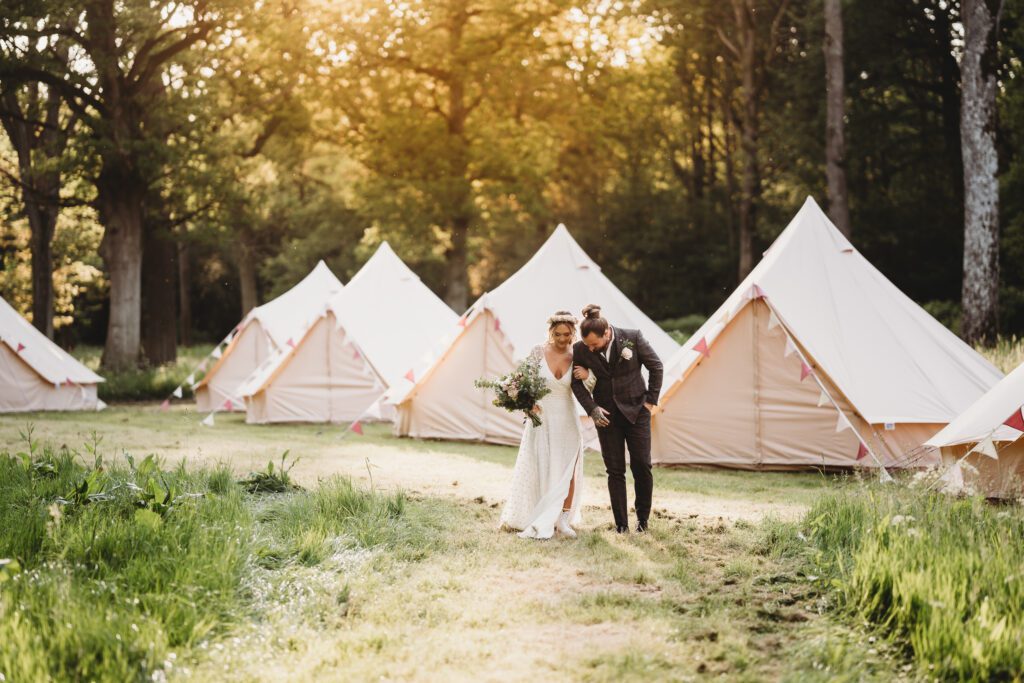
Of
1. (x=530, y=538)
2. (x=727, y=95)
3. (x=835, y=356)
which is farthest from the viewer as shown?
(x=727, y=95)

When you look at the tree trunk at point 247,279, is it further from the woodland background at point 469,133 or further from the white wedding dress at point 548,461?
the white wedding dress at point 548,461

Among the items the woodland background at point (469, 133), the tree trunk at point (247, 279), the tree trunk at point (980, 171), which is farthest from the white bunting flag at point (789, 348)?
the tree trunk at point (247, 279)

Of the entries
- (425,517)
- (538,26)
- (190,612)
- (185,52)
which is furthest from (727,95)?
(190,612)

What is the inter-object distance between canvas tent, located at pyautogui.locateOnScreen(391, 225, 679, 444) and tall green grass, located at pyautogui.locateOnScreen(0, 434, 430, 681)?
17.8 feet

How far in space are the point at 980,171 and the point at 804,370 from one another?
584cm

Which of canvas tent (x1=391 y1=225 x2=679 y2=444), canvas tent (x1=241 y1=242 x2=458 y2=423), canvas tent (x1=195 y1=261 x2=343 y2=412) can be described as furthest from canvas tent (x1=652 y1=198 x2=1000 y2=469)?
canvas tent (x1=195 y1=261 x2=343 y2=412)

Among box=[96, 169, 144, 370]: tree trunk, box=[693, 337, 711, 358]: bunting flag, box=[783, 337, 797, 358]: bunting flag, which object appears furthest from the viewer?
box=[96, 169, 144, 370]: tree trunk

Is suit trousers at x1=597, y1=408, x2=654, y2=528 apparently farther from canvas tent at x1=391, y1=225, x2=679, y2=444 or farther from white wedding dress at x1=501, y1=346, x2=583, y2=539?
canvas tent at x1=391, y1=225, x2=679, y2=444

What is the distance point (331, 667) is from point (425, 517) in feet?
8.73

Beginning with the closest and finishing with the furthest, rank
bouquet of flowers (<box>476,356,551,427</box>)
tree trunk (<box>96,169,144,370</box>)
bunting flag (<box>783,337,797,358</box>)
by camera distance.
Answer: bouquet of flowers (<box>476,356,551,427</box>) < bunting flag (<box>783,337,797,358</box>) < tree trunk (<box>96,169,144,370</box>)

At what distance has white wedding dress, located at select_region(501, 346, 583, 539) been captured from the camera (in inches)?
255

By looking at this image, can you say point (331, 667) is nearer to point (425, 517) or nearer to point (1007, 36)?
point (425, 517)

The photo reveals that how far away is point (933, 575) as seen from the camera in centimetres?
415

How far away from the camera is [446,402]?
12.4 m
